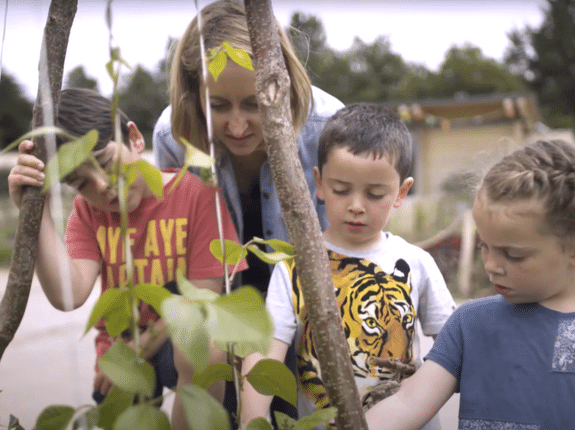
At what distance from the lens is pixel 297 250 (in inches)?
27.2

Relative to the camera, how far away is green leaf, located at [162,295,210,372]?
0.45 metres

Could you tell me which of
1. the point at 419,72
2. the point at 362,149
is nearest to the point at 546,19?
the point at 419,72

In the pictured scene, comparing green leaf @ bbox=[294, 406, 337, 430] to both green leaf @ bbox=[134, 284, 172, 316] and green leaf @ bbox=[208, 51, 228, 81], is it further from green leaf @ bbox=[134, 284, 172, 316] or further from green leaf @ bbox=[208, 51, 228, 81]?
green leaf @ bbox=[208, 51, 228, 81]

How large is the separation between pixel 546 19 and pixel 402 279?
34.4 metres

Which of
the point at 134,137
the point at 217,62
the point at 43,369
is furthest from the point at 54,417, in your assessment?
the point at 43,369

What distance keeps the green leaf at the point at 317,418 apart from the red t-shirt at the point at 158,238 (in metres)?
0.62

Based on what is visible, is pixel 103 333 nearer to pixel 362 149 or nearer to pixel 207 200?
pixel 207 200

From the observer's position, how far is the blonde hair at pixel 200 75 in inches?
52.7

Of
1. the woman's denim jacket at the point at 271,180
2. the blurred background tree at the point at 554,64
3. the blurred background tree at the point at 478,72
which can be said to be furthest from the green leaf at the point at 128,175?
the blurred background tree at the point at 554,64

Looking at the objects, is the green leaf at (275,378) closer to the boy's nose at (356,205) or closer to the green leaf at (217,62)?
the green leaf at (217,62)

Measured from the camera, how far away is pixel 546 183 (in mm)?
871

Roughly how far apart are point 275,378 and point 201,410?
15 cm

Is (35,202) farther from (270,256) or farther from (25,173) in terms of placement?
(270,256)

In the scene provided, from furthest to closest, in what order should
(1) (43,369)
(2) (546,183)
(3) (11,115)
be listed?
(3) (11,115) → (1) (43,369) → (2) (546,183)
